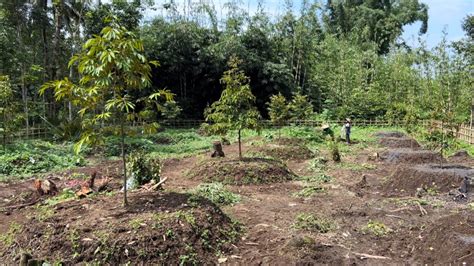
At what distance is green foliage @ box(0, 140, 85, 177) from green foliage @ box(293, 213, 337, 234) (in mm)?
7556

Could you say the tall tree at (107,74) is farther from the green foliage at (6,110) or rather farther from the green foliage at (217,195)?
the green foliage at (6,110)

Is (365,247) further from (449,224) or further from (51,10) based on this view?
(51,10)

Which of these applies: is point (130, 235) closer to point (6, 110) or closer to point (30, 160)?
point (30, 160)

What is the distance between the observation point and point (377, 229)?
241 inches

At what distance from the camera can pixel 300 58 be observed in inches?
1051

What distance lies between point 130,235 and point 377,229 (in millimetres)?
3566

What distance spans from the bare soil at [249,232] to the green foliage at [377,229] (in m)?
0.03

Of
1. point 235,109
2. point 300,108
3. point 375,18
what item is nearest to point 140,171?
point 235,109

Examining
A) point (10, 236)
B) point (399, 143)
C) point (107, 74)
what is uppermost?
point (107, 74)

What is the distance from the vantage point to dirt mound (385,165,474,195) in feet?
27.6

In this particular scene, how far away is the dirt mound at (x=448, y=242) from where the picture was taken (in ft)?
15.5

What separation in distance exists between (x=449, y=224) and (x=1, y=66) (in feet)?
Result: 58.0

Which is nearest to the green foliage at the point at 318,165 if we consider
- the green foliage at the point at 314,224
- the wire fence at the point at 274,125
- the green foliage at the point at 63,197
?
the wire fence at the point at 274,125

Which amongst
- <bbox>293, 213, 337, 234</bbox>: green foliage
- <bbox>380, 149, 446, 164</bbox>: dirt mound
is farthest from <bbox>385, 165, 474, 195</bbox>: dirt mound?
<bbox>293, 213, 337, 234</bbox>: green foliage
